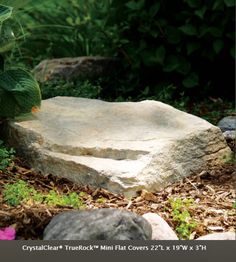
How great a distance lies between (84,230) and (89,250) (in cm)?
13

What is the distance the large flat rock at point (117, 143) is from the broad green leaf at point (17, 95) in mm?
80

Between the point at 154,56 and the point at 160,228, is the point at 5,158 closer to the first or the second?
the point at 160,228

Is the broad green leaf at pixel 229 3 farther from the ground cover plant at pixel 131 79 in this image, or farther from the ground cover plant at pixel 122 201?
the ground cover plant at pixel 122 201

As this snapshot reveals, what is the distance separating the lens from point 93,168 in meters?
3.73

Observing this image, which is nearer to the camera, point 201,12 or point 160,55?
point 201,12

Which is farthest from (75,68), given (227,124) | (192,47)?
(227,124)

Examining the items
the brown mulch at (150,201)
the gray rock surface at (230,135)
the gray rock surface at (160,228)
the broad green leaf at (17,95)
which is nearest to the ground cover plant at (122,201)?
the brown mulch at (150,201)

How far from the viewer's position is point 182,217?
332cm

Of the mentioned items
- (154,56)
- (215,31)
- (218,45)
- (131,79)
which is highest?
(215,31)

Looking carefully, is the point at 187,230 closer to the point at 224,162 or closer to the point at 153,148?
the point at 153,148

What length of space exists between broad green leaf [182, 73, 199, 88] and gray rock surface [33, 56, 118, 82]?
2.72ft

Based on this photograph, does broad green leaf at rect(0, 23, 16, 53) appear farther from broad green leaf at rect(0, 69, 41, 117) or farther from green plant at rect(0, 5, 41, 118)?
broad green leaf at rect(0, 69, 41, 117)

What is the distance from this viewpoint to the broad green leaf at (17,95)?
4.16 meters

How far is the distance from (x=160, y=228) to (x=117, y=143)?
968 millimetres
